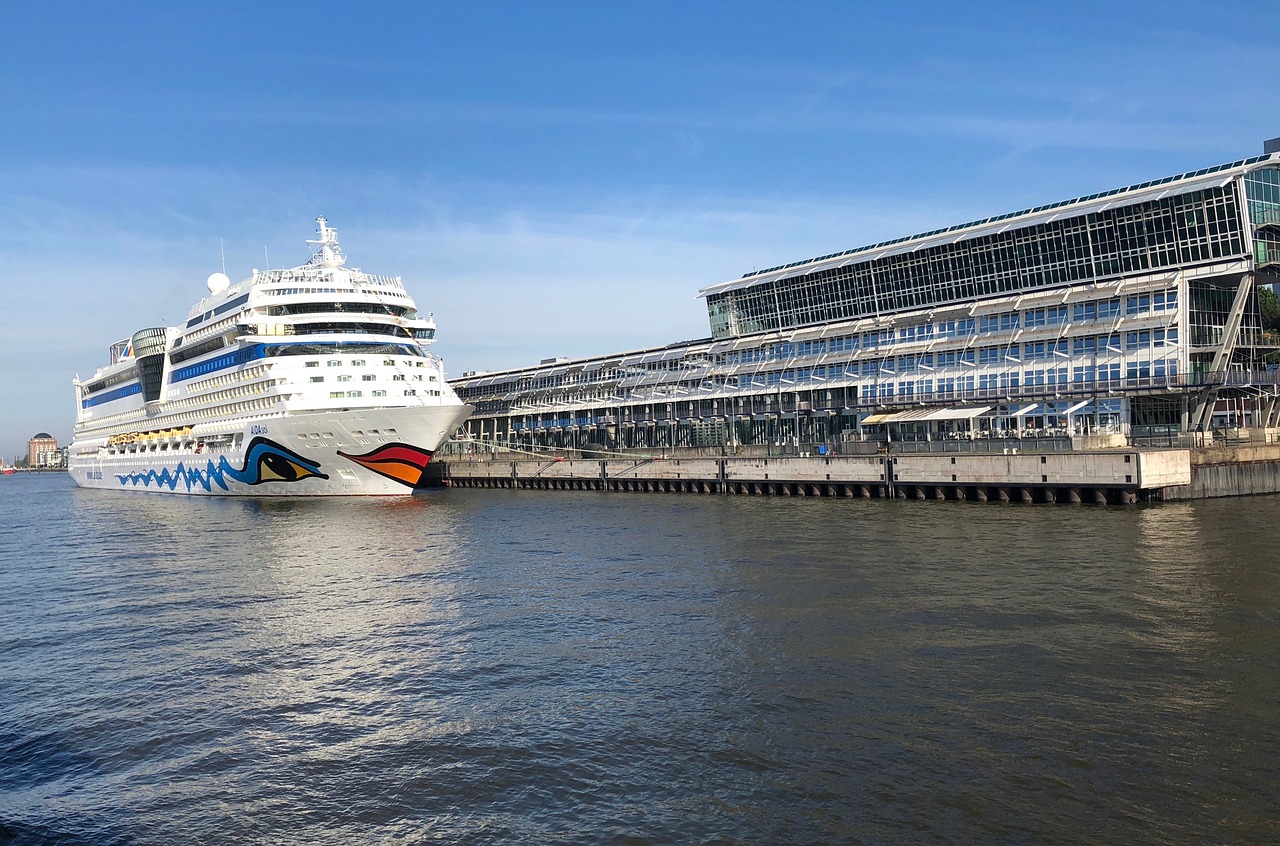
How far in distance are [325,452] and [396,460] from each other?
5.87m

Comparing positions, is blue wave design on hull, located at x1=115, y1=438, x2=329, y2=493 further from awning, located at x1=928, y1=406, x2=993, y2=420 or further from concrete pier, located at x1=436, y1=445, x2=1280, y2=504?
awning, located at x1=928, y1=406, x2=993, y2=420

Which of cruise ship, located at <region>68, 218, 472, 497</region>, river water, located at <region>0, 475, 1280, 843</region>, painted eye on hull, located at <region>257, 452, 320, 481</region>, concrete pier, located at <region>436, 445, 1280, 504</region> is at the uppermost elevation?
cruise ship, located at <region>68, 218, 472, 497</region>

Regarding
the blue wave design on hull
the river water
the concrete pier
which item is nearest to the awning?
the concrete pier

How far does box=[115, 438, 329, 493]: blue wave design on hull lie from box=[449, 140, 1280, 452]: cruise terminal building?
41336mm

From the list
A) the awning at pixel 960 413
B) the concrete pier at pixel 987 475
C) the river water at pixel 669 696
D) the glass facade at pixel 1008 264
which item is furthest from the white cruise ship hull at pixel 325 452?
the glass facade at pixel 1008 264

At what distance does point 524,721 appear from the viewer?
21.2 meters

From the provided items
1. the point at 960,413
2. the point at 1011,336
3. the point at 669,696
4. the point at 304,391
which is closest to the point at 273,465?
the point at 304,391

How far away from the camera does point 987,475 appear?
6078 centimetres

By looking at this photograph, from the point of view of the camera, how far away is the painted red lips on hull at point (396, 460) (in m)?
76.9

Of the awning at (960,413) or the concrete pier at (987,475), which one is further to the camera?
the awning at (960,413)

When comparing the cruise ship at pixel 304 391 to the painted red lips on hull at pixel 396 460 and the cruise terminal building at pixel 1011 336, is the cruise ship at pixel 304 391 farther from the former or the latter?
the cruise terminal building at pixel 1011 336

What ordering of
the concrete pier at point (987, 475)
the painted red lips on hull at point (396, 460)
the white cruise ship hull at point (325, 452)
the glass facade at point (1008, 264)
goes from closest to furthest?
1. the concrete pier at point (987, 475)
2. the glass facade at point (1008, 264)
3. the white cruise ship hull at point (325, 452)
4. the painted red lips on hull at point (396, 460)

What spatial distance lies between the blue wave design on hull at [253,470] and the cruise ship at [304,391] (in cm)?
12

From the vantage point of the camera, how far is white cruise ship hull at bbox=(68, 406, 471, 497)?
2972 inches
